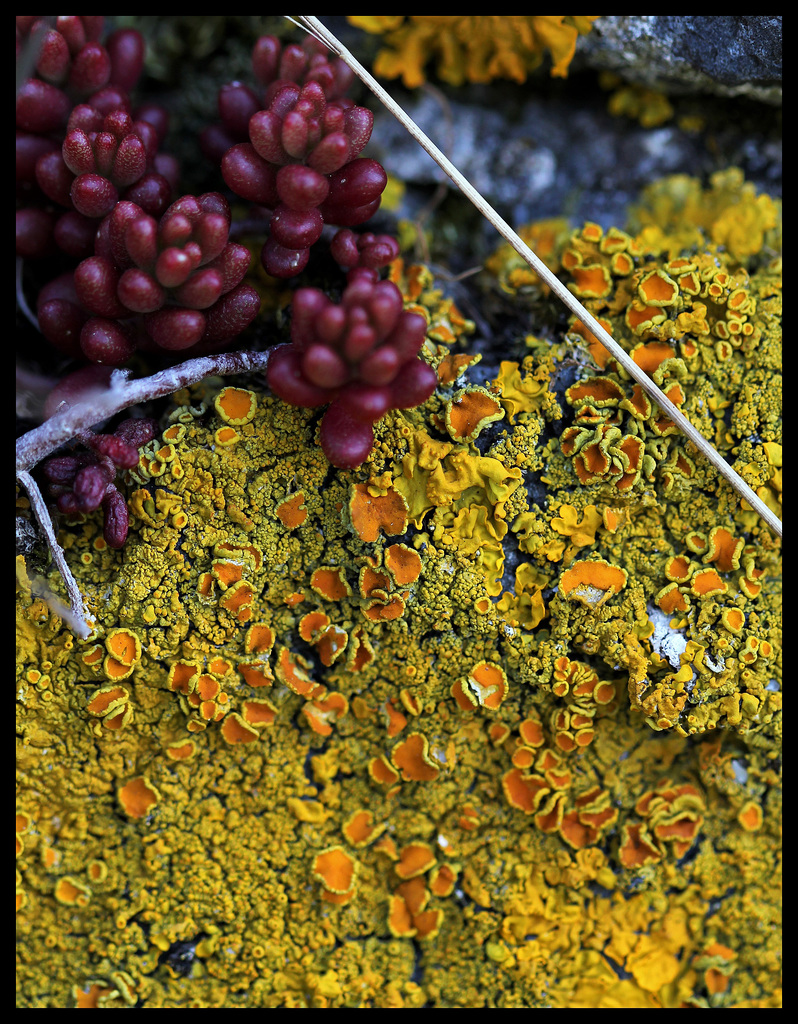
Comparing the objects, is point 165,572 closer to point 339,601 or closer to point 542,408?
point 339,601

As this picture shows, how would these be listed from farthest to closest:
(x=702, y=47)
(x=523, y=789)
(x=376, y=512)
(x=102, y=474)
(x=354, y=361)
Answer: (x=702, y=47) < (x=523, y=789) < (x=376, y=512) < (x=102, y=474) < (x=354, y=361)

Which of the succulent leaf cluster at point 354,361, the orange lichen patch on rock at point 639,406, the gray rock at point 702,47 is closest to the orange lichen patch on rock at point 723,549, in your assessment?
the orange lichen patch on rock at point 639,406

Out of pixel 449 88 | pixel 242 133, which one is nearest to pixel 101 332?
pixel 242 133

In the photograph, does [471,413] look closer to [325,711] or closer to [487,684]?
[487,684]

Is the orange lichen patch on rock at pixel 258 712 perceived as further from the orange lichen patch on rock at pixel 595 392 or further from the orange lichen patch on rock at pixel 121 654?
the orange lichen patch on rock at pixel 595 392

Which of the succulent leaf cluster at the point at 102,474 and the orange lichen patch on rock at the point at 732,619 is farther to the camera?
the orange lichen patch on rock at the point at 732,619

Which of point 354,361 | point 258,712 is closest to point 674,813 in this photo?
point 258,712
